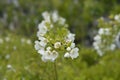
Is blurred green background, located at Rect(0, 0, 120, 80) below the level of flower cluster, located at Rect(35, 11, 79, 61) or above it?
above

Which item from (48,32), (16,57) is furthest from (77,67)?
(48,32)

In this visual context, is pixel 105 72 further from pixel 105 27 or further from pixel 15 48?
pixel 15 48

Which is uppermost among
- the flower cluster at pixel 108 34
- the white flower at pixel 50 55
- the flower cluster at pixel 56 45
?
the flower cluster at pixel 108 34

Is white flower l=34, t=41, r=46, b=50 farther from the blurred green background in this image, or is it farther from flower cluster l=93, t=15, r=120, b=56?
flower cluster l=93, t=15, r=120, b=56

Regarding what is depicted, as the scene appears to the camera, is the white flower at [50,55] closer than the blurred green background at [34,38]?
Yes

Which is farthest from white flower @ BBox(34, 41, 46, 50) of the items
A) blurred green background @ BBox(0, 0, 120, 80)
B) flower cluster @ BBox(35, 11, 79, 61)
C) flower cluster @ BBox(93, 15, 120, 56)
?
flower cluster @ BBox(93, 15, 120, 56)

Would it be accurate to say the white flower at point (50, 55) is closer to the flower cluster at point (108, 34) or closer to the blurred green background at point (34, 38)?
the blurred green background at point (34, 38)

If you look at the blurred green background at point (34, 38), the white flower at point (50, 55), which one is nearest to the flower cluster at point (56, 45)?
the white flower at point (50, 55)

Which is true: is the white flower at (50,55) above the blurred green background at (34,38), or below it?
below

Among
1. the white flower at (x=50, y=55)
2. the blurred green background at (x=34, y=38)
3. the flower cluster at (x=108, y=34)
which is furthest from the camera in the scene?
the flower cluster at (x=108, y=34)
